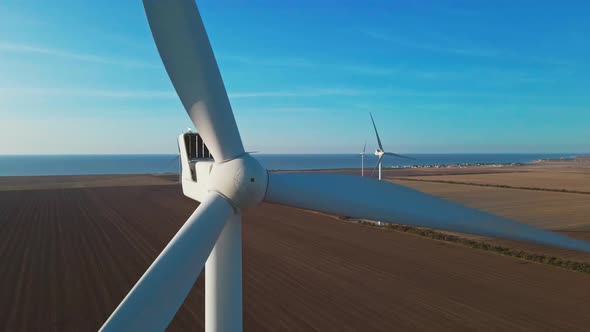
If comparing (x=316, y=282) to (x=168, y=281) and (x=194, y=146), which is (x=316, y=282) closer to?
(x=194, y=146)

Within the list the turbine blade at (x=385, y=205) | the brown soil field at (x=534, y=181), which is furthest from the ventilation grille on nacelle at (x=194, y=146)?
the brown soil field at (x=534, y=181)

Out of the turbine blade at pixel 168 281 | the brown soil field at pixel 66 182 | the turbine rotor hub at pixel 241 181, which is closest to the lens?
the turbine blade at pixel 168 281

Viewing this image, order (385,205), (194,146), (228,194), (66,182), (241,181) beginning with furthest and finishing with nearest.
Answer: (66,182) → (194,146) → (385,205) → (228,194) → (241,181)

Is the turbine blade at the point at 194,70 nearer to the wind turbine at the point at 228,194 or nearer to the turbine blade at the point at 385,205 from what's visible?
the wind turbine at the point at 228,194

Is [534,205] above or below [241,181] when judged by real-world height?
below

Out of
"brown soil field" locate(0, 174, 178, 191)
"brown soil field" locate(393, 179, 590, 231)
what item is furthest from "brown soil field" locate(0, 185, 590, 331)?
"brown soil field" locate(0, 174, 178, 191)

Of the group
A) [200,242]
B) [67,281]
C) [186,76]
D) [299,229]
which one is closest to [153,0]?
[186,76]

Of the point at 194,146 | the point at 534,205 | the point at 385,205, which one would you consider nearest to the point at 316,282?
the point at 194,146

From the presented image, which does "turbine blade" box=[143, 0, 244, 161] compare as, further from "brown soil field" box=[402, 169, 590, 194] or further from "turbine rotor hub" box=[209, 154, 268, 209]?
"brown soil field" box=[402, 169, 590, 194]
